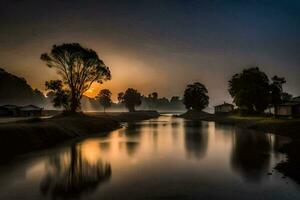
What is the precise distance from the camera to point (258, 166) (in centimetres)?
2716

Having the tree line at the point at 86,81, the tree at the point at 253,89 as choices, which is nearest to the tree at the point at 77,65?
the tree line at the point at 86,81

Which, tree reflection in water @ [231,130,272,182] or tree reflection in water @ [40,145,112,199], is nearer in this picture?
tree reflection in water @ [40,145,112,199]

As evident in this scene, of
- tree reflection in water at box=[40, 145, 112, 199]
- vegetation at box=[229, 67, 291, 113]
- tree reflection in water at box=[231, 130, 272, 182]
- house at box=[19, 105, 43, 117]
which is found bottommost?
tree reflection in water at box=[40, 145, 112, 199]

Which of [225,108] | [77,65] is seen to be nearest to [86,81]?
[77,65]

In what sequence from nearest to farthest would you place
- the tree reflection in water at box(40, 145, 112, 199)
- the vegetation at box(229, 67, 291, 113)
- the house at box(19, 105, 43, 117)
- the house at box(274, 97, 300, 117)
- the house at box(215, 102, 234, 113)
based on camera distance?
the tree reflection in water at box(40, 145, 112, 199)
the house at box(274, 97, 300, 117)
the vegetation at box(229, 67, 291, 113)
the house at box(19, 105, 43, 117)
the house at box(215, 102, 234, 113)

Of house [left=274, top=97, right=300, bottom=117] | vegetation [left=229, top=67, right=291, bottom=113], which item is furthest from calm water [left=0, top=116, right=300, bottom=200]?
vegetation [left=229, top=67, right=291, bottom=113]

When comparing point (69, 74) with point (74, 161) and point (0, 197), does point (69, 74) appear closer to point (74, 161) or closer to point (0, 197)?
point (74, 161)

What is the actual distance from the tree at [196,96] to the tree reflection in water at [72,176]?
5615 inches

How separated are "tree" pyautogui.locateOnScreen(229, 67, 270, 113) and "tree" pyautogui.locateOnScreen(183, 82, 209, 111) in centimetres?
6311

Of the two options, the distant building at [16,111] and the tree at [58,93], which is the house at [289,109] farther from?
the distant building at [16,111]

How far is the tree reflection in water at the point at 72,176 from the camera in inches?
771

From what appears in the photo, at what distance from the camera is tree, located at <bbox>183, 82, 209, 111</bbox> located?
6767 inches

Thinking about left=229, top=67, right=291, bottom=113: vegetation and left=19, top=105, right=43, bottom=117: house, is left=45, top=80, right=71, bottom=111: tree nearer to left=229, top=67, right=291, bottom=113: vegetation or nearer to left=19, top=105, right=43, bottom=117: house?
left=19, top=105, right=43, bottom=117: house

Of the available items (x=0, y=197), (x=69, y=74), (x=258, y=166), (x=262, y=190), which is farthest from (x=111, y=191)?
(x=69, y=74)
